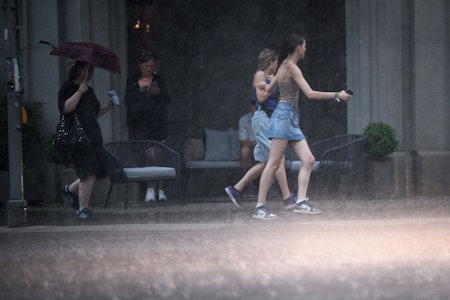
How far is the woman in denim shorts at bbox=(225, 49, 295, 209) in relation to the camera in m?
11.0

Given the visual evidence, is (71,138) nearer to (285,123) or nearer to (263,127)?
(263,127)

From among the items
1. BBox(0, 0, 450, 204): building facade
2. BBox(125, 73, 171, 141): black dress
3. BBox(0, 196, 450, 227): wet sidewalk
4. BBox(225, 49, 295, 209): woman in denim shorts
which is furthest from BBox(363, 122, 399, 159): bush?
BBox(125, 73, 171, 141): black dress

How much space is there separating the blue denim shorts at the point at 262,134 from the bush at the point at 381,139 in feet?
7.47

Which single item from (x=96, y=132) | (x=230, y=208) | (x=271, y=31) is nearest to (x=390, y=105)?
(x=271, y=31)

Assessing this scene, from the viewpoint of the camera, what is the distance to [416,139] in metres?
14.0

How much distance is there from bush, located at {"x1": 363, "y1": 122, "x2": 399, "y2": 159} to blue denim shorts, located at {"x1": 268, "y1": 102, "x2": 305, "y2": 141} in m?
2.62

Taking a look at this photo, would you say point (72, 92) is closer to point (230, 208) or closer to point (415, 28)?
point (230, 208)

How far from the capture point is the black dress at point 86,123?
10578 millimetres

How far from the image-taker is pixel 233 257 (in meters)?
7.35

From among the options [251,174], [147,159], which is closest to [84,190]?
[251,174]

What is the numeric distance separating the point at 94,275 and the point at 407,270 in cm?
230

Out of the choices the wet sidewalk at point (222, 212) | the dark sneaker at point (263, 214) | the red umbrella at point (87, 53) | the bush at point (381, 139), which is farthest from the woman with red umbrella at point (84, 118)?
the bush at point (381, 139)

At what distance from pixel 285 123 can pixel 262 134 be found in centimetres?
86

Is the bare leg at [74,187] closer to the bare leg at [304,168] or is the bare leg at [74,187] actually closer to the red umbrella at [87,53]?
the red umbrella at [87,53]
